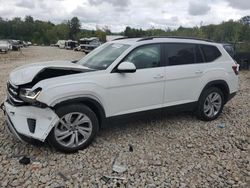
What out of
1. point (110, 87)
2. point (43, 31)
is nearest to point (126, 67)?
point (110, 87)

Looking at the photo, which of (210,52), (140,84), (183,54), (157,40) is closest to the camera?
(140,84)

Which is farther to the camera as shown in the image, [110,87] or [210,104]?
[210,104]

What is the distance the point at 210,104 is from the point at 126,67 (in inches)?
95.4

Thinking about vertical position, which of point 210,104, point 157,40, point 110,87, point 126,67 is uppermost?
point 157,40

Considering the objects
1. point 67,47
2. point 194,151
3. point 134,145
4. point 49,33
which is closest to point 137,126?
point 134,145

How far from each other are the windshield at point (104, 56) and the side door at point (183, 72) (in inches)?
36.1

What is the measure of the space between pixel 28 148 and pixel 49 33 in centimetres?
10896

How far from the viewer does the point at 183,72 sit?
5289 mm

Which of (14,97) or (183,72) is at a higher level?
(183,72)

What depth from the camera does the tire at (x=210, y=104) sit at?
5.72m

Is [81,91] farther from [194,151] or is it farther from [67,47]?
[67,47]

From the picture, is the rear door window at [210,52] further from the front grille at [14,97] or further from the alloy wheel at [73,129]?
the front grille at [14,97]

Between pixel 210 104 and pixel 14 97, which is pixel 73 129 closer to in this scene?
pixel 14 97

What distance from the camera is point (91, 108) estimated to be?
4.42 meters
